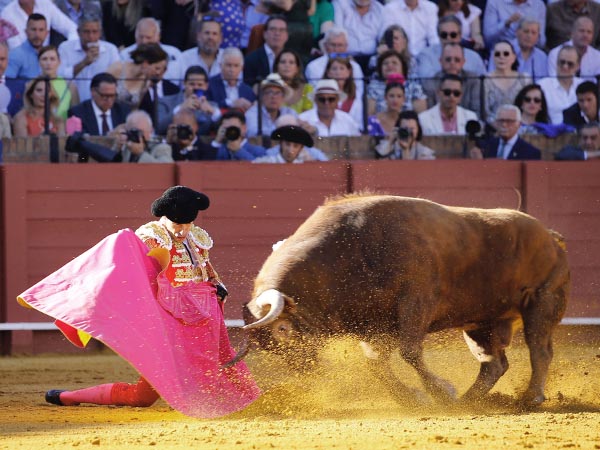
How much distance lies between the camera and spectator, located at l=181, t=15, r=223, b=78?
26.6 ft

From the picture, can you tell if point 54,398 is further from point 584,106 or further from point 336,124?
point 584,106

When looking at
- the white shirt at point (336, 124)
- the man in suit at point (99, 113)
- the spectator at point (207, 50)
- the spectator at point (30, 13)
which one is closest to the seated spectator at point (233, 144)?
the white shirt at point (336, 124)

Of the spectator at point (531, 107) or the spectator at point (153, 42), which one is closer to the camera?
the spectator at point (153, 42)

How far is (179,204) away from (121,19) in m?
4.20

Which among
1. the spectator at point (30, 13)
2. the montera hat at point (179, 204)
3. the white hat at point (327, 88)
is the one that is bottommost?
the montera hat at point (179, 204)

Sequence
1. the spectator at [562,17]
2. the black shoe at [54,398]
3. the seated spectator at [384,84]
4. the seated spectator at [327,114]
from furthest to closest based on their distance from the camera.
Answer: the spectator at [562,17]
the seated spectator at [384,84]
the seated spectator at [327,114]
the black shoe at [54,398]

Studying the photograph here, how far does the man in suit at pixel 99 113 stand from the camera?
7.73m

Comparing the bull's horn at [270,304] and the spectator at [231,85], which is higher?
the spectator at [231,85]

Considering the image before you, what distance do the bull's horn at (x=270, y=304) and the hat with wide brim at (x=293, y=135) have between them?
3.38 m

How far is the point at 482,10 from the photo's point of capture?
8914 millimetres

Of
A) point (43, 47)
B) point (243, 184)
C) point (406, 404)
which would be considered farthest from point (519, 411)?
point (43, 47)

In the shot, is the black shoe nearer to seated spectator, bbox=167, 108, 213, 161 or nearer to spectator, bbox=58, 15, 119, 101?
seated spectator, bbox=167, 108, 213, 161

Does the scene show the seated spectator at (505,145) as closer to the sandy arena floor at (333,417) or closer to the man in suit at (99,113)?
the sandy arena floor at (333,417)

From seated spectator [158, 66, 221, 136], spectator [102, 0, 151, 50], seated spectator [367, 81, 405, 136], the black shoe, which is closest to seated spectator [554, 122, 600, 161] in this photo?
seated spectator [367, 81, 405, 136]
